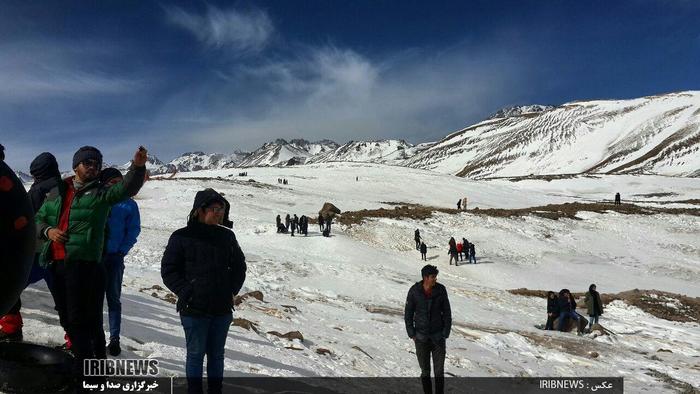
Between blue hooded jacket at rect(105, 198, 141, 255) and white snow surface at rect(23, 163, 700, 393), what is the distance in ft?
4.70

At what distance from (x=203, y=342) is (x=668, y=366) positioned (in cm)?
1275

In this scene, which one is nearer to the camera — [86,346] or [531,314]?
[86,346]

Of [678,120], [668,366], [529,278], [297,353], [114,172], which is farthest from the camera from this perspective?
[678,120]

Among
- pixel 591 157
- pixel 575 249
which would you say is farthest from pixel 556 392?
pixel 591 157

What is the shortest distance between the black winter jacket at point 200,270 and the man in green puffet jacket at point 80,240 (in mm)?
670

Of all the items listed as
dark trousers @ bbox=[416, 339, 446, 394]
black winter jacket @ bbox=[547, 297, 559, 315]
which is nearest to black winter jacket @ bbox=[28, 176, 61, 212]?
dark trousers @ bbox=[416, 339, 446, 394]

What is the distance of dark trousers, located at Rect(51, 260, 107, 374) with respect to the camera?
14.8 feet

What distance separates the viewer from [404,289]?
1989 cm

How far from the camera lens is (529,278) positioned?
1046 inches

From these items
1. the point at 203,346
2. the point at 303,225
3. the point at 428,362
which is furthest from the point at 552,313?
the point at 303,225

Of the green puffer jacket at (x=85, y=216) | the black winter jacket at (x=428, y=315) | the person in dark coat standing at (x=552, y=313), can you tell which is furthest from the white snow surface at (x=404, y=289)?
the green puffer jacket at (x=85, y=216)

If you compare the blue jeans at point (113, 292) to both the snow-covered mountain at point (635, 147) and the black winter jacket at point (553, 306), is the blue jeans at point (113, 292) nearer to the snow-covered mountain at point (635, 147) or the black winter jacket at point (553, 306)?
the black winter jacket at point (553, 306)

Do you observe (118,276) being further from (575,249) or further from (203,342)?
(575,249)

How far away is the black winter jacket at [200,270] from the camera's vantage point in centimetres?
464
